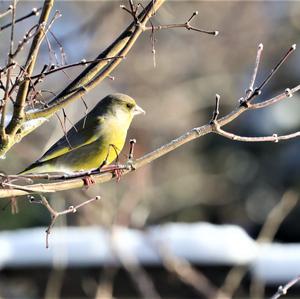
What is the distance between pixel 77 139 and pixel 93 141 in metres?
0.10

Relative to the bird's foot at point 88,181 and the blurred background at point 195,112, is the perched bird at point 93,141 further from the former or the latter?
the blurred background at point 195,112

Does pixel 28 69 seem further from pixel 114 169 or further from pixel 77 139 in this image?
pixel 77 139

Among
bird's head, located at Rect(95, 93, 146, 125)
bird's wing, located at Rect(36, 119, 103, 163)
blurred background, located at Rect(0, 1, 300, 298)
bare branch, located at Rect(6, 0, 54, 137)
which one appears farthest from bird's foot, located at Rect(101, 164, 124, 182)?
blurred background, located at Rect(0, 1, 300, 298)

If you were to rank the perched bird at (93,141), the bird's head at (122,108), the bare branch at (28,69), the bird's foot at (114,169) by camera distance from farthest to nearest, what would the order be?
1. the bird's head at (122,108)
2. the perched bird at (93,141)
3. the bird's foot at (114,169)
4. the bare branch at (28,69)

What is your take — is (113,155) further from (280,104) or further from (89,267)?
(280,104)

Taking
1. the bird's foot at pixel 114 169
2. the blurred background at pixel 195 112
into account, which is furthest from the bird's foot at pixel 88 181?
the blurred background at pixel 195 112

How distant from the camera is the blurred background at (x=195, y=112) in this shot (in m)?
10.9

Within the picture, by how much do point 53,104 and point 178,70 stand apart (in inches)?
484

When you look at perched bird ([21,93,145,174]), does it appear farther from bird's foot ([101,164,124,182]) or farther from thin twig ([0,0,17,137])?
thin twig ([0,0,17,137])

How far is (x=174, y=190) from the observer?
1252 cm

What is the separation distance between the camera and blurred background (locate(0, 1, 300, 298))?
1091 centimetres

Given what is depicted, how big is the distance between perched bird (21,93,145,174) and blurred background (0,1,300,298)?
8.29 ft

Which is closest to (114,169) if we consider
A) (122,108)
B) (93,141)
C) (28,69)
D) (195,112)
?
(28,69)

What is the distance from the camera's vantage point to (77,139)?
4.82 m
